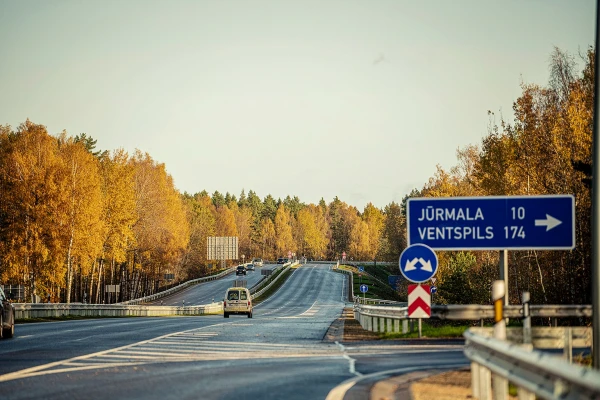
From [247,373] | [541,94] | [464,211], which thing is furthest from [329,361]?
[541,94]

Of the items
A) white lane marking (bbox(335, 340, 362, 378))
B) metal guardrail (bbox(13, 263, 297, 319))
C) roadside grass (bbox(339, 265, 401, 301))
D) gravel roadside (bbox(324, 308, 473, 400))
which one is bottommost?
roadside grass (bbox(339, 265, 401, 301))

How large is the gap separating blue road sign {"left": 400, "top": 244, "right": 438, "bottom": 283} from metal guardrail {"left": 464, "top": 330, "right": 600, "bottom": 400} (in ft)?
27.1

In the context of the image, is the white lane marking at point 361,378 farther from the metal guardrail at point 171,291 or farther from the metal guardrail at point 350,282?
the metal guardrail at point 350,282

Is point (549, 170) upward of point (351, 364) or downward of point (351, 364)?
upward

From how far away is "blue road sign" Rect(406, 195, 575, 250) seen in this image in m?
17.8

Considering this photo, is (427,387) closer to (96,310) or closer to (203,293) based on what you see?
(96,310)

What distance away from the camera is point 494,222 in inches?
743

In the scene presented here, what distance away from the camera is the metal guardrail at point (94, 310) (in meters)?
39.6

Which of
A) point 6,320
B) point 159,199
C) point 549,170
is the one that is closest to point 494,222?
point 6,320

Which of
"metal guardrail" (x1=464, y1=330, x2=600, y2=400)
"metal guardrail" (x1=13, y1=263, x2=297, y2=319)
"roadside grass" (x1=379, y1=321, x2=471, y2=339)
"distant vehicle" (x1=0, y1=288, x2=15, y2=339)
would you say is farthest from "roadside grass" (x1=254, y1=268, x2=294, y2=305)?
"metal guardrail" (x1=464, y1=330, x2=600, y2=400)

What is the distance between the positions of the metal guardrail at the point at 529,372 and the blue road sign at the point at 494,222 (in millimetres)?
8090

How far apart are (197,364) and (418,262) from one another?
5866 mm

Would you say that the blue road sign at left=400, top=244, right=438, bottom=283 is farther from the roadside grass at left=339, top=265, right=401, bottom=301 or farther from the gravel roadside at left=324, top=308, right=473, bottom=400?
the roadside grass at left=339, top=265, right=401, bottom=301

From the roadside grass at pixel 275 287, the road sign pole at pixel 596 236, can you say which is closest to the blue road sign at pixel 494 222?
the road sign pole at pixel 596 236
